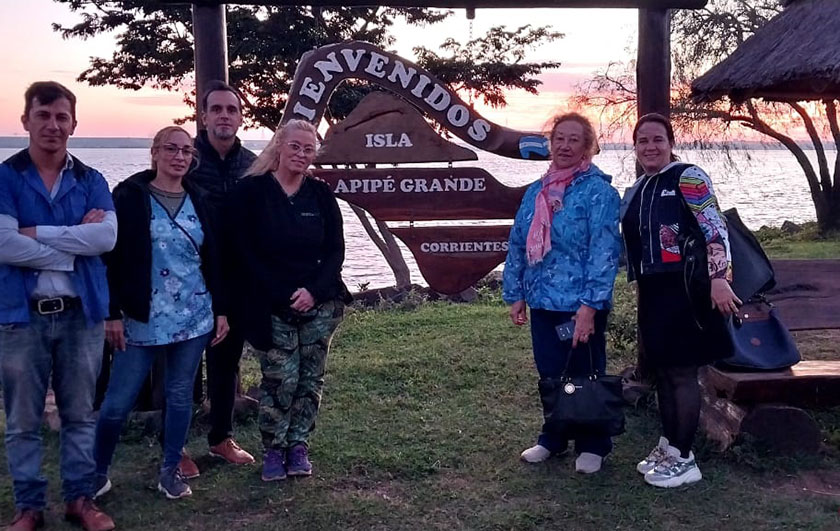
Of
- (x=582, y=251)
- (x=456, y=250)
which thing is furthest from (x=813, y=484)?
(x=456, y=250)

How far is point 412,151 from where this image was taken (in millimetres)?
4898

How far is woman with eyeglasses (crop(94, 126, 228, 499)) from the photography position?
3.49 metres

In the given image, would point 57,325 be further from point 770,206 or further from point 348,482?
point 770,206

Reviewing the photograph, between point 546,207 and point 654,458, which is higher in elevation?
point 546,207

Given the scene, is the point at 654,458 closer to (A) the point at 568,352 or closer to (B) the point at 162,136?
(A) the point at 568,352

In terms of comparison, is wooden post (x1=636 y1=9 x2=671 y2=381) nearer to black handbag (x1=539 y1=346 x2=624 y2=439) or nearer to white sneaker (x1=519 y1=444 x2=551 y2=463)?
black handbag (x1=539 y1=346 x2=624 y2=439)

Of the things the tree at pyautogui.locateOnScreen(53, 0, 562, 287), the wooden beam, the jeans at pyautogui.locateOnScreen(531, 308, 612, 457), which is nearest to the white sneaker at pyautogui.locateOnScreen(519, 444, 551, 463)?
the jeans at pyautogui.locateOnScreen(531, 308, 612, 457)

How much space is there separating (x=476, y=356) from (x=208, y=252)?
318 centimetres

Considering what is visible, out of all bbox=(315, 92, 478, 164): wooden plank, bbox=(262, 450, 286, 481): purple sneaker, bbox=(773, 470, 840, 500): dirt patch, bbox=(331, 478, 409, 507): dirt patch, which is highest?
bbox=(315, 92, 478, 164): wooden plank

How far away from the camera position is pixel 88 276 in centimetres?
329

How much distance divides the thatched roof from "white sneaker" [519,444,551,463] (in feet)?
11.0

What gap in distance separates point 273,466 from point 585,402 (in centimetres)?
154

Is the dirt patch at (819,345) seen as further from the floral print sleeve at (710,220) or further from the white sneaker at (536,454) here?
the floral print sleeve at (710,220)

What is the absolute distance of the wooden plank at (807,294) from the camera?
15.7 feet
